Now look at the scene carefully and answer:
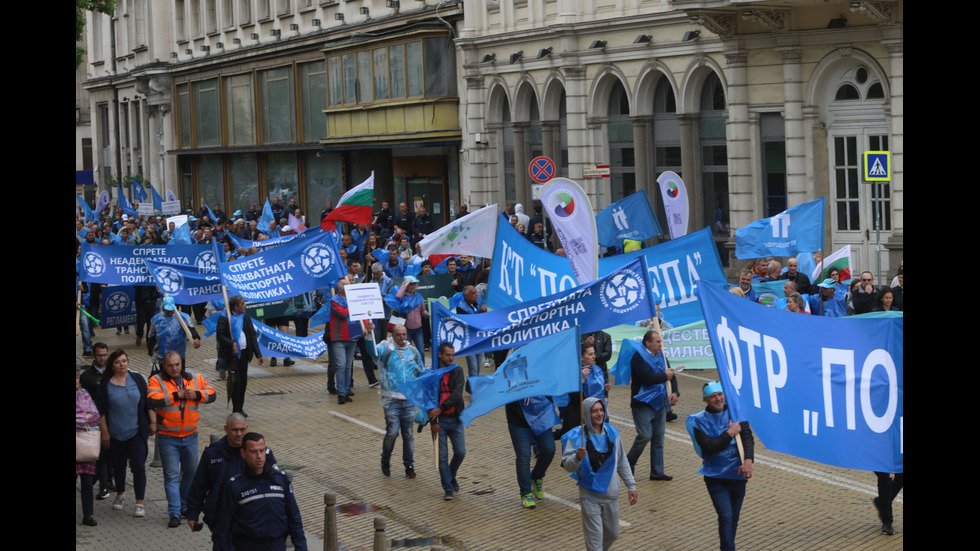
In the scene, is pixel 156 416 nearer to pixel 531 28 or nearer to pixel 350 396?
pixel 350 396

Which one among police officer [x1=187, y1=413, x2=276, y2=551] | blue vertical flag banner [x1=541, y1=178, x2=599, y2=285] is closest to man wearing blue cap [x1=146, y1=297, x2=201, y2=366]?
blue vertical flag banner [x1=541, y1=178, x2=599, y2=285]

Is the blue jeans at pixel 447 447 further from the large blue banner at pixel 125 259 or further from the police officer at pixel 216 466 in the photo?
the large blue banner at pixel 125 259

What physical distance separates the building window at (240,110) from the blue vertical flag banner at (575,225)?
111 ft

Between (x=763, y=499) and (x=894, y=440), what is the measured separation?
13.3ft

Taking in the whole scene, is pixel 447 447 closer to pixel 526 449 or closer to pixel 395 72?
pixel 526 449

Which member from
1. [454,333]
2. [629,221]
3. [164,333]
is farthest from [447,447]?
[629,221]

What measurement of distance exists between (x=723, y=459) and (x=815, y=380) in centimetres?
→ 170

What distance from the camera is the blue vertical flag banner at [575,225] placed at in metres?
14.9

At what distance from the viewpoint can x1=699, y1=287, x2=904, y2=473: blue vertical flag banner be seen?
26.9ft

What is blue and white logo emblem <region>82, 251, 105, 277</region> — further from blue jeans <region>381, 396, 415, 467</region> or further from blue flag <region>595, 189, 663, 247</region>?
blue jeans <region>381, 396, 415, 467</region>

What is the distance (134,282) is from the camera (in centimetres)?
2156

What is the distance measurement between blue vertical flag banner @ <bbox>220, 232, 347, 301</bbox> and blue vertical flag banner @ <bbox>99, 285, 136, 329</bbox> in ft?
17.0

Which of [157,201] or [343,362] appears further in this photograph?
[157,201]

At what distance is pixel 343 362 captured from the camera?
18.0 metres
